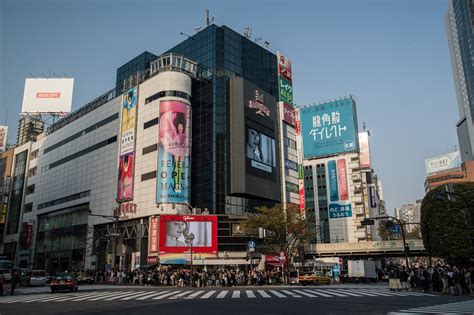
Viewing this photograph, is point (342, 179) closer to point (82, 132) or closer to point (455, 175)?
point (455, 175)

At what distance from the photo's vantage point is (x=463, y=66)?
155 m

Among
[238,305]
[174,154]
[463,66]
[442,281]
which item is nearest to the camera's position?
[238,305]

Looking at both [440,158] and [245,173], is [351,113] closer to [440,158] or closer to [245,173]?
[245,173]

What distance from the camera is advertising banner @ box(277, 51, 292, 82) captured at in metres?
76.2

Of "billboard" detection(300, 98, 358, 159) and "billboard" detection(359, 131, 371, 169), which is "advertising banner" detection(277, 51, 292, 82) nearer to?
"billboard" detection(300, 98, 358, 159)

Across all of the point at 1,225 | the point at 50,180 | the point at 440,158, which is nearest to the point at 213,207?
the point at 50,180

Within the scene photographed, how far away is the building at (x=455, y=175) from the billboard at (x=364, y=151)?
26.0 meters

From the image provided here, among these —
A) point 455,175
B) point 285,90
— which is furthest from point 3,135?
point 455,175

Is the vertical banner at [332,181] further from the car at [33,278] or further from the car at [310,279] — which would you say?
the car at [33,278]

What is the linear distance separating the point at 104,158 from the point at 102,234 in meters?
12.6

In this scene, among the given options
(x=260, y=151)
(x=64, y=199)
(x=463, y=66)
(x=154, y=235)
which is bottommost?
(x=154, y=235)

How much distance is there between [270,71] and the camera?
74250 mm

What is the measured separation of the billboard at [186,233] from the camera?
51938mm

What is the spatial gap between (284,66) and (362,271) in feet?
143
